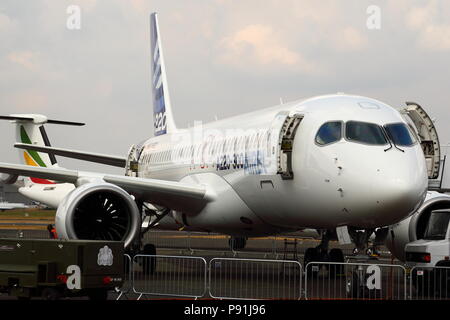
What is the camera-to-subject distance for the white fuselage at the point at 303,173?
14.8m

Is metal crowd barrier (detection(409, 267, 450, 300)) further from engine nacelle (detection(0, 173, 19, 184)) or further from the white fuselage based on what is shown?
engine nacelle (detection(0, 173, 19, 184))

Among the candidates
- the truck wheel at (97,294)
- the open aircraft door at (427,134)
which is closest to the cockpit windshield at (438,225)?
the open aircraft door at (427,134)

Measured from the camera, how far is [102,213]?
59.9 feet

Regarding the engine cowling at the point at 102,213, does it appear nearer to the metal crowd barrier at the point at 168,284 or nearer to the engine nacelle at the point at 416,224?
the metal crowd barrier at the point at 168,284

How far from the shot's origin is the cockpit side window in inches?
620

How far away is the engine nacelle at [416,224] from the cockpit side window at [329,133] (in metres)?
3.78

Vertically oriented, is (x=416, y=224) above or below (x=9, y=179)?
below

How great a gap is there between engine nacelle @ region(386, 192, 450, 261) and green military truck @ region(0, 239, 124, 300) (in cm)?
789

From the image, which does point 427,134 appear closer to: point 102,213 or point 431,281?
point 431,281

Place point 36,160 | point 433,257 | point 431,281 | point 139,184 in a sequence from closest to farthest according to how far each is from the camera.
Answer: point 431,281 < point 433,257 < point 139,184 < point 36,160

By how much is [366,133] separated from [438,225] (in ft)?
8.88

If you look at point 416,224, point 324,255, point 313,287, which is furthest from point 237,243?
point 313,287
